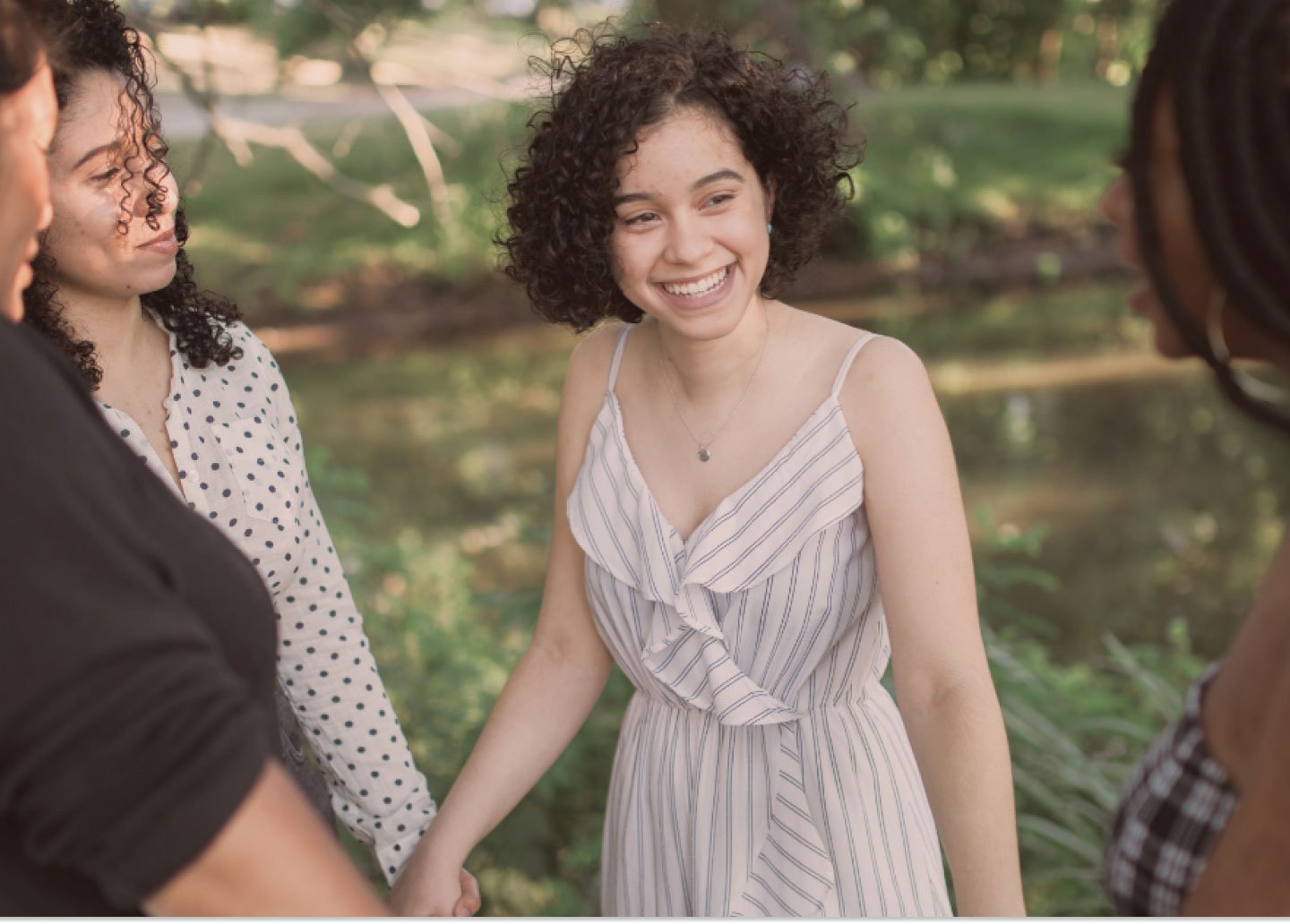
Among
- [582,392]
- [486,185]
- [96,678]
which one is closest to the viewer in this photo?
[96,678]

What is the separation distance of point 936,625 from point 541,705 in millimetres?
675

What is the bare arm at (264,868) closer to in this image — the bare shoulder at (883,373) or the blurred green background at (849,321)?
the bare shoulder at (883,373)

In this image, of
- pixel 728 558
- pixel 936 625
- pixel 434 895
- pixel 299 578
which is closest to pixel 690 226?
pixel 728 558

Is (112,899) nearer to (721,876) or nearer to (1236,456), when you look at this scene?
(721,876)

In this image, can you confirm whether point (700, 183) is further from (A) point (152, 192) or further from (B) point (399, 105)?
(B) point (399, 105)

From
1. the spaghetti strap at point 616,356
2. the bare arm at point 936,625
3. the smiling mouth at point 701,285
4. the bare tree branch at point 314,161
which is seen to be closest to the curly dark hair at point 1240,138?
the bare arm at point 936,625

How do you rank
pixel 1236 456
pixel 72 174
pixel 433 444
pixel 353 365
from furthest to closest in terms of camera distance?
pixel 353 365 < pixel 433 444 < pixel 1236 456 < pixel 72 174

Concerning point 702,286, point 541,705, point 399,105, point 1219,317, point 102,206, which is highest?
point 1219,317

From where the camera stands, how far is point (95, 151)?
1.87 m

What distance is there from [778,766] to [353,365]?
10.8 meters

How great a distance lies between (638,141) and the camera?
203cm

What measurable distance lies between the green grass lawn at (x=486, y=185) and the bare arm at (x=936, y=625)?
36.1ft

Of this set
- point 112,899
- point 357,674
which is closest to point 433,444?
point 357,674

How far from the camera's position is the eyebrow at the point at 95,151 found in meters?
1.86
